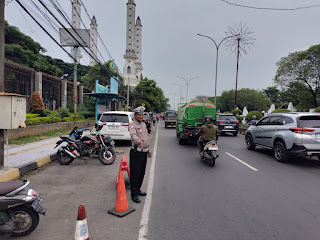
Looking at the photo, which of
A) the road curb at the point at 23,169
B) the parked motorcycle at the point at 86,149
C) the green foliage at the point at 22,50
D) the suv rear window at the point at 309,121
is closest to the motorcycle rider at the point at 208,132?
the suv rear window at the point at 309,121

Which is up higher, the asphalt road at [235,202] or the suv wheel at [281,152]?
the suv wheel at [281,152]

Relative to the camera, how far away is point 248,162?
25.6 feet

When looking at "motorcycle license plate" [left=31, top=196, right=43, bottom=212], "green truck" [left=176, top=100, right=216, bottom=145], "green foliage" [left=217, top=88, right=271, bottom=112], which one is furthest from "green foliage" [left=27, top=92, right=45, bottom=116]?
"green foliage" [left=217, top=88, right=271, bottom=112]

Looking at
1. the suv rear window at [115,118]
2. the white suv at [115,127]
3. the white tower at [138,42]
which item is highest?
the white tower at [138,42]

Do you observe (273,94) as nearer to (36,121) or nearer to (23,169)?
(36,121)

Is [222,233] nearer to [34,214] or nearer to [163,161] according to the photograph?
[34,214]

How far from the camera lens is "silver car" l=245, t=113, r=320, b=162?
22.6ft

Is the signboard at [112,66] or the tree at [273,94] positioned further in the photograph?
the tree at [273,94]

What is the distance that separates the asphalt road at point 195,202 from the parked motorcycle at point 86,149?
14.0 inches

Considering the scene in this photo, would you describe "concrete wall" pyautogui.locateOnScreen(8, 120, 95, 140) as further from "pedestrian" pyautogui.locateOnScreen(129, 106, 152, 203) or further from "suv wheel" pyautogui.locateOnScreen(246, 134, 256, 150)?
"suv wheel" pyautogui.locateOnScreen(246, 134, 256, 150)

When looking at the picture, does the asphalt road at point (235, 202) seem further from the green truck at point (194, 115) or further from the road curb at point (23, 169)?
the green truck at point (194, 115)

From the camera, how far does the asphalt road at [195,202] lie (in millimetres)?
3150

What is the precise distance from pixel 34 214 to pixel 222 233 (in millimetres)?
2621

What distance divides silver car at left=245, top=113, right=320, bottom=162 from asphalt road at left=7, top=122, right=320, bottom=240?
57cm
